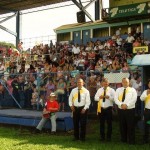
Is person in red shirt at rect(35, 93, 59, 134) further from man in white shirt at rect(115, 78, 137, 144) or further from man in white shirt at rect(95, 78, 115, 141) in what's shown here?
man in white shirt at rect(115, 78, 137, 144)

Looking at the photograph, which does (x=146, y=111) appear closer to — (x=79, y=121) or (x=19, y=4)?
(x=79, y=121)

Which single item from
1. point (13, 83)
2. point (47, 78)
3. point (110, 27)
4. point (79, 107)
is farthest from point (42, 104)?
point (110, 27)

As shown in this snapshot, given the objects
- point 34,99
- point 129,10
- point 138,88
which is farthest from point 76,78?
point 129,10

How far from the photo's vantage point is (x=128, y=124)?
1131 centimetres

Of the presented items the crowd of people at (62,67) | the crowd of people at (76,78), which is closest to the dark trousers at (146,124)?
the crowd of people at (76,78)

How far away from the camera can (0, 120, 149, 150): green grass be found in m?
10.7

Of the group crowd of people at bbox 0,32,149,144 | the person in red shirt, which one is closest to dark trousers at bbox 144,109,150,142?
crowd of people at bbox 0,32,149,144

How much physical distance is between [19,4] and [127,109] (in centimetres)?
3019

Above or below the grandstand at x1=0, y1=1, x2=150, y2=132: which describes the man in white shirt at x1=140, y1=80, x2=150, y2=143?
below

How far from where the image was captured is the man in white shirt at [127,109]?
11250mm

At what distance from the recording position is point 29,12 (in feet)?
138

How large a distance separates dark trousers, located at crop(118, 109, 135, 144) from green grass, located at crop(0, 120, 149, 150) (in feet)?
0.81

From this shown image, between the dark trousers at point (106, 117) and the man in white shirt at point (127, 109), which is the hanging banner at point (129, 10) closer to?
the dark trousers at point (106, 117)

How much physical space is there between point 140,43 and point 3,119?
29.0 ft
